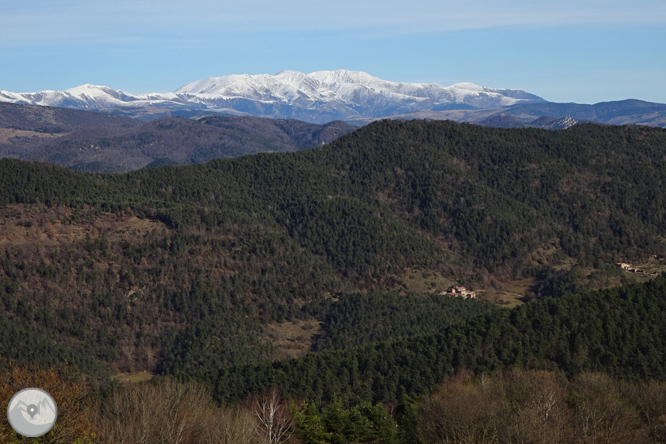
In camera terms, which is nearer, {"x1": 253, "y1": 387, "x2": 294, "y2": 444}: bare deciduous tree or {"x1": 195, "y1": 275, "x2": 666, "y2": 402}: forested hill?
{"x1": 253, "y1": 387, "x2": 294, "y2": 444}: bare deciduous tree

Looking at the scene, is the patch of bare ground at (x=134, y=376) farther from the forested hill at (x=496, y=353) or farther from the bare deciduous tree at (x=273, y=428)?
the bare deciduous tree at (x=273, y=428)

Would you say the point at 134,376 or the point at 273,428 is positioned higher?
the point at 273,428

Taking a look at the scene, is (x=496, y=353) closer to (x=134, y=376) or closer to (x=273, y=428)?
(x=273, y=428)

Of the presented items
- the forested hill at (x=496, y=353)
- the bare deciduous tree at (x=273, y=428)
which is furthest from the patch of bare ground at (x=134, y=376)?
the bare deciduous tree at (x=273, y=428)

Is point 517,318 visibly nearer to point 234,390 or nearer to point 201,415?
point 234,390

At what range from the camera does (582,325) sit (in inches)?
5197

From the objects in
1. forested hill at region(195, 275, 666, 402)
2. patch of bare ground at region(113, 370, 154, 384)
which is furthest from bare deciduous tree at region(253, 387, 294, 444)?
patch of bare ground at region(113, 370, 154, 384)

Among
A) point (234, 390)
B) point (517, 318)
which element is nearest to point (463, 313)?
point (517, 318)

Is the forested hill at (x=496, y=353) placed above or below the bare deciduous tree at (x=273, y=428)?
below

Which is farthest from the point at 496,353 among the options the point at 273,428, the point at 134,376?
the point at 134,376

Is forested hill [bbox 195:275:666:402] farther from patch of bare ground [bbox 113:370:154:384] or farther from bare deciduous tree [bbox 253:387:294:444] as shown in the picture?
patch of bare ground [bbox 113:370:154:384]

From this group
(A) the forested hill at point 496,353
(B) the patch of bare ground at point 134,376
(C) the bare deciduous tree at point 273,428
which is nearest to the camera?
(C) the bare deciduous tree at point 273,428

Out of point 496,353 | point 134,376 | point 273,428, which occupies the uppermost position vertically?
point 273,428

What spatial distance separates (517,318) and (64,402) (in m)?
99.0
